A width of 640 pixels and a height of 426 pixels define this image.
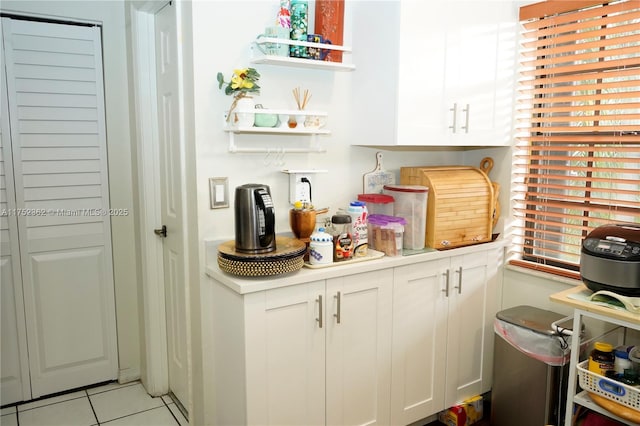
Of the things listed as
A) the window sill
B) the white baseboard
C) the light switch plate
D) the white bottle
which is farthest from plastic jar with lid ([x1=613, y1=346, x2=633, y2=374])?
the white baseboard

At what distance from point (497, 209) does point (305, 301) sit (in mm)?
1318

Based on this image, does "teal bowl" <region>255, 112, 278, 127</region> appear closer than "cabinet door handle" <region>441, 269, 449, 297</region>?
Yes

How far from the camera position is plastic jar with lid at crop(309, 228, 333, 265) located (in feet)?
6.73

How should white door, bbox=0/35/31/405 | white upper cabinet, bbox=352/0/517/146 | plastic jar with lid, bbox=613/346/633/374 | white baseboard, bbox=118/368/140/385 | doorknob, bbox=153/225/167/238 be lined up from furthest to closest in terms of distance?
white baseboard, bbox=118/368/140/385, doorknob, bbox=153/225/167/238, white door, bbox=0/35/31/405, white upper cabinet, bbox=352/0/517/146, plastic jar with lid, bbox=613/346/633/374

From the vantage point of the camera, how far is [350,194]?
2.52m

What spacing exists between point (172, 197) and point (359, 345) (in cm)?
118

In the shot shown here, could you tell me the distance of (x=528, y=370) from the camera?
90.6 inches

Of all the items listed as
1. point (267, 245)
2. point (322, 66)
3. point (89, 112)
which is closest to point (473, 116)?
point (322, 66)

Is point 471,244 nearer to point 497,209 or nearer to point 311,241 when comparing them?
point 497,209

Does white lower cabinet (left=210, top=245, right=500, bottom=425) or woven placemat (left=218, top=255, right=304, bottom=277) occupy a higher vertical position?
woven placemat (left=218, top=255, right=304, bottom=277)

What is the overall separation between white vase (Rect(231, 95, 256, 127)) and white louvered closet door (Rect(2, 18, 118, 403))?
3.73 feet

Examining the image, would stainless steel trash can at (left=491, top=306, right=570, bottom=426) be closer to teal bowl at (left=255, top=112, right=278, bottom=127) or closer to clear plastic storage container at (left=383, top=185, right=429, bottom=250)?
clear plastic storage container at (left=383, top=185, right=429, bottom=250)

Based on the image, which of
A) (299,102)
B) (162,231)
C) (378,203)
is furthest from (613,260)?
(162,231)

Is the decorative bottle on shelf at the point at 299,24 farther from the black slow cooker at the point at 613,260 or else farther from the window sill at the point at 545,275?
the window sill at the point at 545,275
